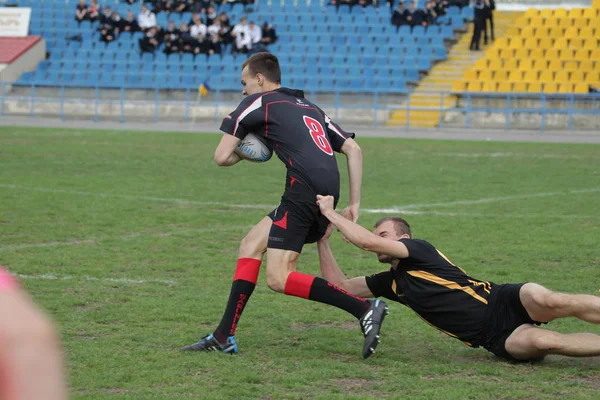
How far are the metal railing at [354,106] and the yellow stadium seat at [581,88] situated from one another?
43cm

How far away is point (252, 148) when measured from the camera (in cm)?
555

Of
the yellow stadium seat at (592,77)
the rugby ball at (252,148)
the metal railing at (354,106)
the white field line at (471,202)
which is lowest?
the metal railing at (354,106)

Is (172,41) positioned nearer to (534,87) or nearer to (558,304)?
(534,87)

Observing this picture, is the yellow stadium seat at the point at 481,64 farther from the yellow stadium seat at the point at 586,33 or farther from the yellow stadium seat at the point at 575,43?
the yellow stadium seat at the point at 586,33

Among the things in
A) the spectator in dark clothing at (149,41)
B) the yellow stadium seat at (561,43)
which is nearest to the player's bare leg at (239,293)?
the yellow stadium seat at (561,43)

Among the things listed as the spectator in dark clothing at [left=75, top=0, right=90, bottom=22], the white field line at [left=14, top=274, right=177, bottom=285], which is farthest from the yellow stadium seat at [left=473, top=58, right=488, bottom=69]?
the white field line at [left=14, top=274, right=177, bottom=285]

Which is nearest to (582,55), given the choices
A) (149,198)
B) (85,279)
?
(149,198)

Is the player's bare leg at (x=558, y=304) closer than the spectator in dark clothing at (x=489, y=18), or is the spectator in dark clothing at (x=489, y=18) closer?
the player's bare leg at (x=558, y=304)

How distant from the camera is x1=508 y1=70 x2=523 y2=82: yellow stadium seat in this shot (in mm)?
29766

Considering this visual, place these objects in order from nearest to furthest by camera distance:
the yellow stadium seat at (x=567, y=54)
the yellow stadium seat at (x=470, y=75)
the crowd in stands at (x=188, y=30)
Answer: the yellow stadium seat at (x=567, y=54), the yellow stadium seat at (x=470, y=75), the crowd in stands at (x=188, y=30)

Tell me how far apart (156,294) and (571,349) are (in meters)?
3.26

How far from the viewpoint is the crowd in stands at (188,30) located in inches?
1318

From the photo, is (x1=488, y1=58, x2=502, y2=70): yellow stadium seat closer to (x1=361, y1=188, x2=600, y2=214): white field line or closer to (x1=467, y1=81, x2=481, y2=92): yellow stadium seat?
(x1=467, y1=81, x2=481, y2=92): yellow stadium seat

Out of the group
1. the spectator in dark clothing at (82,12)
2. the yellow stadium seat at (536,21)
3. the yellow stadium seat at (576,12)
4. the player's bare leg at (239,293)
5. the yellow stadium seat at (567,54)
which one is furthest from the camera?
the spectator in dark clothing at (82,12)
